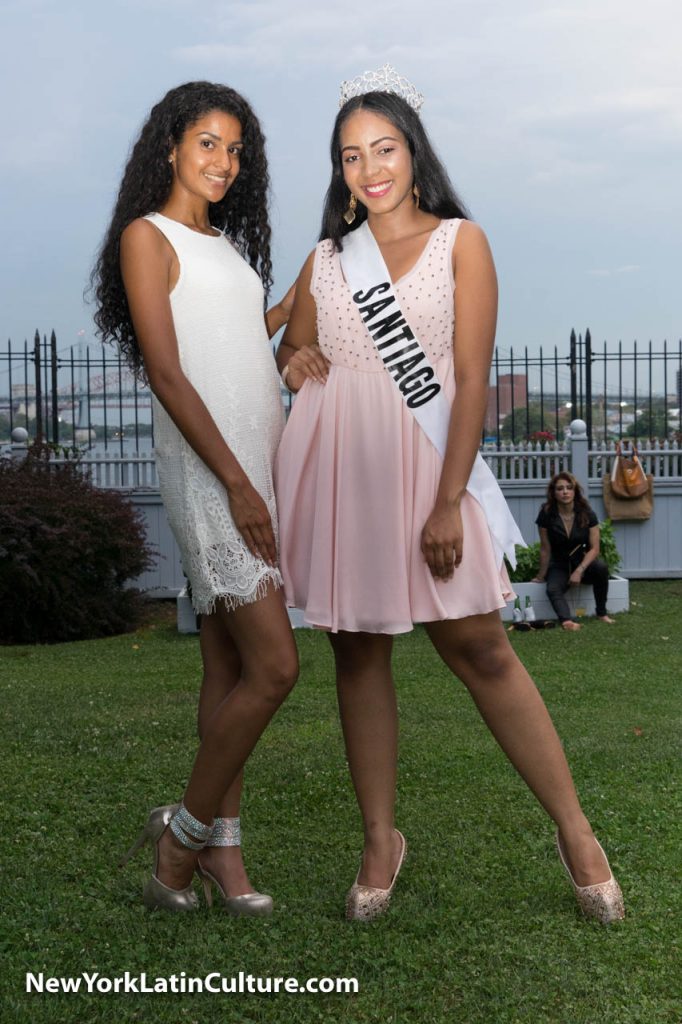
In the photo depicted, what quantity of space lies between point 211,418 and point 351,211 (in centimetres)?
66

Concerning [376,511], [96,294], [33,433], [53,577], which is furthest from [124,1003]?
[33,433]

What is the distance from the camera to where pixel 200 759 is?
9.94ft

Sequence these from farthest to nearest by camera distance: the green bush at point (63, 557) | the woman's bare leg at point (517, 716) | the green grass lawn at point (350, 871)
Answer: the green bush at point (63, 557) < the woman's bare leg at point (517, 716) < the green grass lawn at point (350, 871)

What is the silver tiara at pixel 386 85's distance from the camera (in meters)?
2.99

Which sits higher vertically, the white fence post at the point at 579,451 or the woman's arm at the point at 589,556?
the white fence post at the point at 579,451

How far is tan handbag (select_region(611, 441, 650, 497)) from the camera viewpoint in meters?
13.1

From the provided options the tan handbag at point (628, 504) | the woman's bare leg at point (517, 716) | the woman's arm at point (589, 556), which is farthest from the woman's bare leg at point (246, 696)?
the tan handbag at point (628, 504)

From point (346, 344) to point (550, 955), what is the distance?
153cm

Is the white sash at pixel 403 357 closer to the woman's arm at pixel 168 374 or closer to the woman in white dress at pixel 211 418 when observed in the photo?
the woman in white dress at pixel 211 418

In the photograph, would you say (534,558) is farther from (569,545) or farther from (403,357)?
(403,357)

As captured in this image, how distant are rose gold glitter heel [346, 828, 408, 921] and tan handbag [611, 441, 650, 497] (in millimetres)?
10478

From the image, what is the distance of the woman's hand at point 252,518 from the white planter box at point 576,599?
699cm

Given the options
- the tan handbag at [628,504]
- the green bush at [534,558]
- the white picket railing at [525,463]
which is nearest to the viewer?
the green bush at [534,558]

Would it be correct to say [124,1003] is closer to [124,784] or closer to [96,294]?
[96,294]
